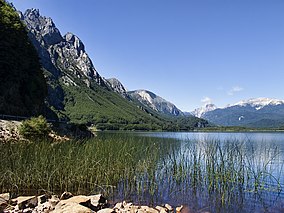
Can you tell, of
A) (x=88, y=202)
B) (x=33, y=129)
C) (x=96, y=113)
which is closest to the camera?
(x=88, y=202)

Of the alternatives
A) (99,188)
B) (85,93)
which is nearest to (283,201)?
(99,188)

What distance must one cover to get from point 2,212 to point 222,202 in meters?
6.79

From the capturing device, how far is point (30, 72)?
3644 centimetres

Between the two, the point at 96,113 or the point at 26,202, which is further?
the point at 96,113

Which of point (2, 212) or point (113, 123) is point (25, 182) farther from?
point (113, 123)

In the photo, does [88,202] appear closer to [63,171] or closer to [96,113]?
[63,171]

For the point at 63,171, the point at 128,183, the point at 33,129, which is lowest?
the point at 128,183

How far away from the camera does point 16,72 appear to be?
3247cm

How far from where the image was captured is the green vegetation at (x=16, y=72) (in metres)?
31.0

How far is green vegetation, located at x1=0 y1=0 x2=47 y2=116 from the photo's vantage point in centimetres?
3095

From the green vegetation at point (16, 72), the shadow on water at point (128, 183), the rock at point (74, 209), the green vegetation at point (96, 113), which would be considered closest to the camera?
the rock at point (74, 209)

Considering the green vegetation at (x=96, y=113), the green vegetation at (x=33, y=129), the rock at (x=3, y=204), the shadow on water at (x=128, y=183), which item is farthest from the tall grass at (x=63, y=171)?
the green vegetation at (x=96, y=113)

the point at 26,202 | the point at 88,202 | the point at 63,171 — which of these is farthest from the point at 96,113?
the point at 88,202

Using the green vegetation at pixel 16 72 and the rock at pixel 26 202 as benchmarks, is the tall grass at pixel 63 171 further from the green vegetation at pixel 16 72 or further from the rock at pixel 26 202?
the green vegetation at pixel 16 72
